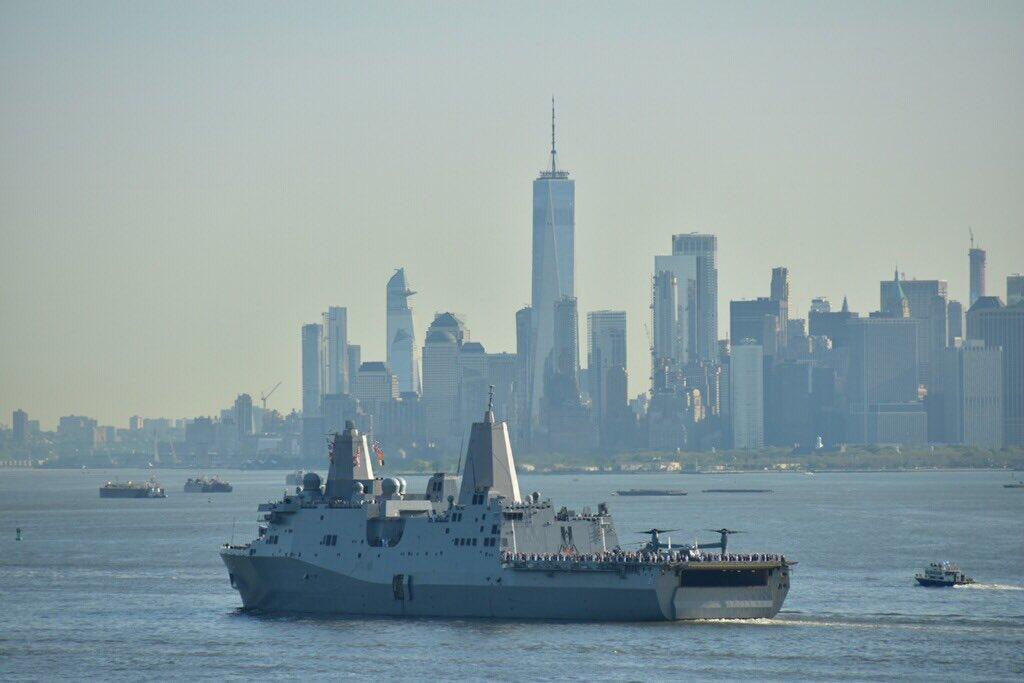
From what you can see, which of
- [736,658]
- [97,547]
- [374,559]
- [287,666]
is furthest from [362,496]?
[97,547]

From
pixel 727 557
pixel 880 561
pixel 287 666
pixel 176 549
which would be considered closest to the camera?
pixel 287 666

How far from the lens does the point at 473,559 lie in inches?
3088

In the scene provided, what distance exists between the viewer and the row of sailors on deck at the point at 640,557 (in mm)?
74750

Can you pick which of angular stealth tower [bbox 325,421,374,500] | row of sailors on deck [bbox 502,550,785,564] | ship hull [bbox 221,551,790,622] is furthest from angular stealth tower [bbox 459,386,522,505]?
angular stealth tower [bbox 325,421,374,500]

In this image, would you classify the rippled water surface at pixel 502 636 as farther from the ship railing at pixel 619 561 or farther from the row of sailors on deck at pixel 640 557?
the row of sailors on deck at pixel 640 557

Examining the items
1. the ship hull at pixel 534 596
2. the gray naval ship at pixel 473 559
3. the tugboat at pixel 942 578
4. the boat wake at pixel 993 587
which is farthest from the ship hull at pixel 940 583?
the ship hull at pixel 534 596

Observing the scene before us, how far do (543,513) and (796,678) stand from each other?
17422 mm

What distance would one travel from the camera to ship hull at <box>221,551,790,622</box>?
74.6 metres

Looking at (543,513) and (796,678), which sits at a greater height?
(543,513)

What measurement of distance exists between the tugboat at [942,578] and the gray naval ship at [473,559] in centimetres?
1883

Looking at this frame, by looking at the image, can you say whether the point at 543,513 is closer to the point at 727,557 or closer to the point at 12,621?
the point at 727,557

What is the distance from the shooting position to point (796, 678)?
64812mm

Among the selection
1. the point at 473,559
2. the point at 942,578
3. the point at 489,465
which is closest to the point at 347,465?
the point at 489,465

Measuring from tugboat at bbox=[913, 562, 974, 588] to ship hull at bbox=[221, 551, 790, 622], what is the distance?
19.8m
